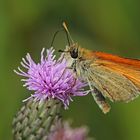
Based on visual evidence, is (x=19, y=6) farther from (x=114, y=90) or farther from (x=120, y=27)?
(x=114, y=90)

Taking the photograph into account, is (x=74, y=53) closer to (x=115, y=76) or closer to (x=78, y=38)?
(x=115, y=76)

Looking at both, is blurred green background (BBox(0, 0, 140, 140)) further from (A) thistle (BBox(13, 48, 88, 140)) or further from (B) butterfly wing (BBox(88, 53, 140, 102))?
(B) butterfly wing (BBox(88, 53, 140, 102))

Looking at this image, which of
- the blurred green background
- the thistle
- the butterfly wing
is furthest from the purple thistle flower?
the blurred green background

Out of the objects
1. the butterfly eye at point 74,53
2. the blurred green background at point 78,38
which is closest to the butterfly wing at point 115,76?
the butterfly eye at point 74,53

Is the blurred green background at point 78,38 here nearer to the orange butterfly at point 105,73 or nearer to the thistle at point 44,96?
the thistle at point 44,96

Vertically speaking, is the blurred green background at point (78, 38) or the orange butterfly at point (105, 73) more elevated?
the blurred green background at point (78, 38)

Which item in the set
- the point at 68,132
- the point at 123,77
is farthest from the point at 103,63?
the point at 68,132
